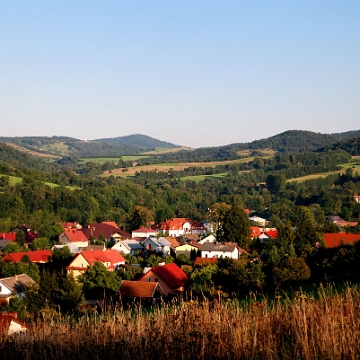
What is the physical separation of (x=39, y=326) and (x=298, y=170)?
11563 cm

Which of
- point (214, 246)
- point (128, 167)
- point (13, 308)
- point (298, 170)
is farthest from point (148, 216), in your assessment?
point (128, 167)

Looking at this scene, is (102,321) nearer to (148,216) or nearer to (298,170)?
Answer: (148,216)

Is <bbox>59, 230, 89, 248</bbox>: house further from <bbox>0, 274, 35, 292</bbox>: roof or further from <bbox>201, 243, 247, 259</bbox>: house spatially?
<bbox>0, 274, 35, 292</bbox>: roof

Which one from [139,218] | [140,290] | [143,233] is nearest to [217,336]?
[140,290]

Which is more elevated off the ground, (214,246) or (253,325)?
(253,325)

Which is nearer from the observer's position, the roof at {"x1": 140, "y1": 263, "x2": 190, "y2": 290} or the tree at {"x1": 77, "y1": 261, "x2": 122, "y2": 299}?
the tree at {"x1": 77, "y1": 261, "x2": 122, "y2": 299}

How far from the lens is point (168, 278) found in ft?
92.3

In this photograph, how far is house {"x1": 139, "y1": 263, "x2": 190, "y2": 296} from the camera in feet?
89.5

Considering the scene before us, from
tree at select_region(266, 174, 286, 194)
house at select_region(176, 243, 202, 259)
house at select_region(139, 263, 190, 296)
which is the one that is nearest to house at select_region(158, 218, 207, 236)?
house at select_region(176, 243, 202, 259)

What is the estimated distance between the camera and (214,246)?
1602 inches

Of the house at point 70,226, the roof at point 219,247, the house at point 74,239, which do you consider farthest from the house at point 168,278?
the house at point 70,226

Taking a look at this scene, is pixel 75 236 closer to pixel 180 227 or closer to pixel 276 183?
pixel 180 227

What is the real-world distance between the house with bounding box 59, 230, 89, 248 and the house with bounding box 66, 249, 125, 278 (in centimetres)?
1495

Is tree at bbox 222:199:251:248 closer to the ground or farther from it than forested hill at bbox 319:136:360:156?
closer to the ground
